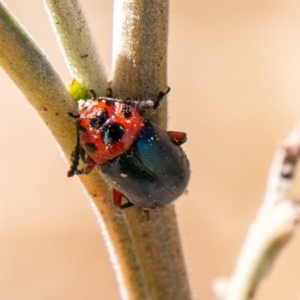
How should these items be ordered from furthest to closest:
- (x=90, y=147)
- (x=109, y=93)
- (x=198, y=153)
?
(x=198, y=153) < (x=90, y=147) < (x=109, y=93)

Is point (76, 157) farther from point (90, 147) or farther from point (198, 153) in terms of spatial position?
point (198, 153)

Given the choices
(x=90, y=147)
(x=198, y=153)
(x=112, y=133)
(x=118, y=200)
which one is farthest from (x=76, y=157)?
(x=198, y=153)

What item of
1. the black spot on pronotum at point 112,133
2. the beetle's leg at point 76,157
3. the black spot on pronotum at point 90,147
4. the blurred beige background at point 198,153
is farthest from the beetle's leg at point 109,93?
the blurred beige background at point 198,153

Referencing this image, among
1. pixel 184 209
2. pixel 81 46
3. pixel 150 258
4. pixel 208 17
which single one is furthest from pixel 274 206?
pixel 208 17

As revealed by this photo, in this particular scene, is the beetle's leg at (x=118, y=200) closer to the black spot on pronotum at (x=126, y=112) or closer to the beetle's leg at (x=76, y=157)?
the beetle's leg at (x=76, y=157)

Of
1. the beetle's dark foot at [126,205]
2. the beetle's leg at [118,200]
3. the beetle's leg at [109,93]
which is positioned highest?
the beetle's leg at [109,93]

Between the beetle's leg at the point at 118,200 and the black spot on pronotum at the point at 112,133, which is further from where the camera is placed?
the black spot on pronotum at the point at 112,133

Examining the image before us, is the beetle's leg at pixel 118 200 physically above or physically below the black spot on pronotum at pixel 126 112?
below

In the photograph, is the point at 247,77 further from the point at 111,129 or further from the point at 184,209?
the point at 111,129
